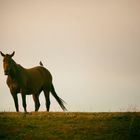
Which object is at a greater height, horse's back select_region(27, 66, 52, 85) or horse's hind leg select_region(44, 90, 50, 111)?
horse's back select_region(27, 66, 52, 85)

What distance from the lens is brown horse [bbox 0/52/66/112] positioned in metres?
21.9

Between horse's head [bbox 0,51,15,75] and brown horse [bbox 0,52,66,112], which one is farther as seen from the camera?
brown horse [bbox 0,52,66,112]

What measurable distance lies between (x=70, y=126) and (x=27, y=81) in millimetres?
8105

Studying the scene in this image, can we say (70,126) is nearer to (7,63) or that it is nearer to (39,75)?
(7,63)

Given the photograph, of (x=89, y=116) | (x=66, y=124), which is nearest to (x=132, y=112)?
(x=89, y=116)

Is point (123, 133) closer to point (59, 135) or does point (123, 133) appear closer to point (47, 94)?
point (59, 135)

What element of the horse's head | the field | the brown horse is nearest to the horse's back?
the brown horse

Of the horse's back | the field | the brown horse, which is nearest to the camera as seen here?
the field

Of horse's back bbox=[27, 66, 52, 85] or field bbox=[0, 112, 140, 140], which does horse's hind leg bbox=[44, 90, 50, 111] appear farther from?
field bbox=[0, 112, 140, 140]

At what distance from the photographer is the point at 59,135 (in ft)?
49.1

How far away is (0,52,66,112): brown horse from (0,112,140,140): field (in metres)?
3.75

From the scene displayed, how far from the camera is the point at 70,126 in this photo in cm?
A: 1603

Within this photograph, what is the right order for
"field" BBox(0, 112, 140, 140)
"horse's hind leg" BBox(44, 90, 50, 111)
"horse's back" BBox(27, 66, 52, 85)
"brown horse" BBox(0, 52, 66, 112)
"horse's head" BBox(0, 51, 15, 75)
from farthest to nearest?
1. "horse's hind leg" BBox(44, 90, 50, 111)
2. "horse's back" BBox(27, 66, 52, 85)
3. "brown horse" BBox(0, 52, 66, 112)
4. "horse's head" BBox(0, 51, 15, 75)
5. "field" BBox(0, 112, 140, 140)

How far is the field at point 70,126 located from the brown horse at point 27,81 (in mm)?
3752
